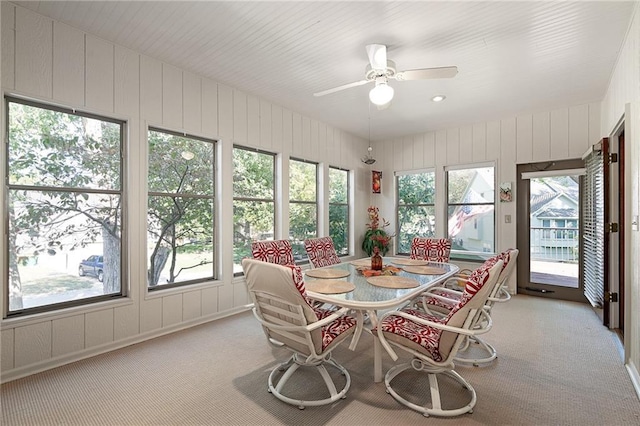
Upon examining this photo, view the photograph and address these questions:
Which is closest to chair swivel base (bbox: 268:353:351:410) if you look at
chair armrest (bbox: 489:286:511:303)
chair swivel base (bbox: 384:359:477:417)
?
chair swivel base (bbox: 384:359:477:417)

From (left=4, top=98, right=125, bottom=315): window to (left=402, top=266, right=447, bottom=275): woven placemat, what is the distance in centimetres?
283

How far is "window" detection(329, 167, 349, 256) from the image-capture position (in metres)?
5.69

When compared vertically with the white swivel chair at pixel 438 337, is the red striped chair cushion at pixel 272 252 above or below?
above

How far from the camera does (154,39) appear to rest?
2854mm

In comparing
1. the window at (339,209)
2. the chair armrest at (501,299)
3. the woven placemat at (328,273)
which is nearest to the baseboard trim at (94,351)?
the woven placemat at (328,273)

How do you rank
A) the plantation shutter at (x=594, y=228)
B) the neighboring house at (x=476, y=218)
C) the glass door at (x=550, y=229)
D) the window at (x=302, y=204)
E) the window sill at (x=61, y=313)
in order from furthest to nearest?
the neighboring house at (x=476, y=218)
the window at (x=302, y=204)
the glass door at (x=550, y=229)
the plantation shutter at (x=594, y=228)
the window sill at (x=61, y=313)

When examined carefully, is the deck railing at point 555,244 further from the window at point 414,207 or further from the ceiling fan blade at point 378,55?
the ceiling fan blade at point 378,55

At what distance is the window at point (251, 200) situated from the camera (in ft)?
13.5

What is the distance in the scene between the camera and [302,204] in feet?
16.7

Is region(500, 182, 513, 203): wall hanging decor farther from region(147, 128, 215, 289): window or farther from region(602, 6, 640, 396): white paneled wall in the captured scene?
region(147, 128, 215, 289): window

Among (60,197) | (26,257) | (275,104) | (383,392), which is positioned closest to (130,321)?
(26,257)

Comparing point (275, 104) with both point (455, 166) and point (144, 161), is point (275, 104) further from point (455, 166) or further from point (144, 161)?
point (455, 166)

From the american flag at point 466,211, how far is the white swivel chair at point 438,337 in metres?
3.70

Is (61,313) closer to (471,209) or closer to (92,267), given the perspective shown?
(92,267)
